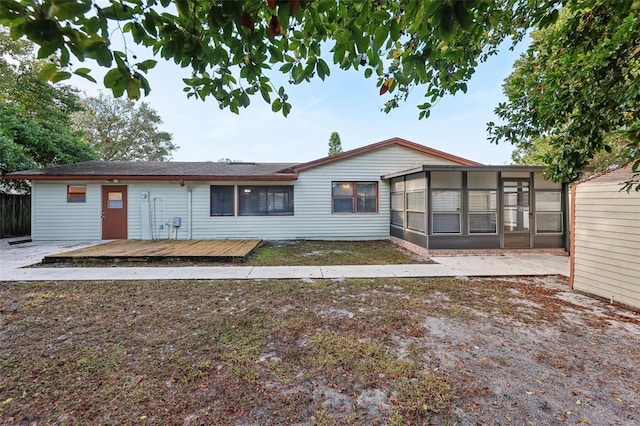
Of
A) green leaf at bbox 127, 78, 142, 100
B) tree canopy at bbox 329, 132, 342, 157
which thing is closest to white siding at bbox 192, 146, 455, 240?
green leaf at bbox 127, 78, 142, 100

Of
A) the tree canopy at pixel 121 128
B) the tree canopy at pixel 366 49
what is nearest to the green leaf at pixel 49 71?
the tree canopy at pixel 366 49

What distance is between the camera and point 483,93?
Answer: 10.8m

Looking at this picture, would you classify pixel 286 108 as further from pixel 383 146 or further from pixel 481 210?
pixel 383 146

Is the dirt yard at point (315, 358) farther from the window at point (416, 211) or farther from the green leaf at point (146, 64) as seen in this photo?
the window at point (416, 211)

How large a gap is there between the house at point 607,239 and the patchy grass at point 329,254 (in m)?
3.06

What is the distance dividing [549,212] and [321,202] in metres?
7.37

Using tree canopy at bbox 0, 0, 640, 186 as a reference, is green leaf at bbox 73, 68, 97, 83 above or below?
below

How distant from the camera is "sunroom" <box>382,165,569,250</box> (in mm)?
7828

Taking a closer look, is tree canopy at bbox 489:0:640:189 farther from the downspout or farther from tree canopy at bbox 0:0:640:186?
the downspout

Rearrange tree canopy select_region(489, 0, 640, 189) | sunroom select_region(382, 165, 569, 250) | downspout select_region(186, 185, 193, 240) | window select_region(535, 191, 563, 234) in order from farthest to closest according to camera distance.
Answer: downspout select_region(186, 185, 193, 240) → window select_region(535, 191, 563, 234) → sunroom select_region(382, 165, 569, 250) → tree canopy select_region(489, 0, 640, 189)

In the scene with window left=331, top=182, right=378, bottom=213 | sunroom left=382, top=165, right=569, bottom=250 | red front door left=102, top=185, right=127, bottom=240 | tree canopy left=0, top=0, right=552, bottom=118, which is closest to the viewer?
tree canopy left=0, top=0, right=552, bottom=118

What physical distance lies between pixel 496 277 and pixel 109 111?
29159mm

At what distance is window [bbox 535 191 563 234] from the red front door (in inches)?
553

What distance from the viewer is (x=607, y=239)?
414 centimetres
